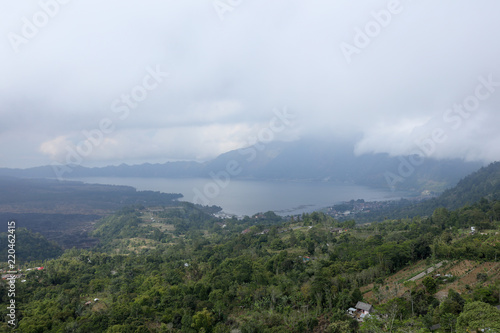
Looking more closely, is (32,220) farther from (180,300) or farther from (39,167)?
(39,167)

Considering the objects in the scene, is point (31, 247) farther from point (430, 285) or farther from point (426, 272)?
point (430, 285)

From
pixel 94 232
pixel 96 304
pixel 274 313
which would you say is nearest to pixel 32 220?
pixel 94 232

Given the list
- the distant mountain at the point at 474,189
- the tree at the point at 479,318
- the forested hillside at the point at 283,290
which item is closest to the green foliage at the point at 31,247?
the forested hillside at the point at 283,290

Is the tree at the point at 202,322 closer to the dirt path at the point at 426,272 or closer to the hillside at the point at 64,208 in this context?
the dirt path at the point at 426,272

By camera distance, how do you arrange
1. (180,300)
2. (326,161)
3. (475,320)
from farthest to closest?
(326,161) < (180,300) < (475,320)

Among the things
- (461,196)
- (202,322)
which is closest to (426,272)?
(202,322)

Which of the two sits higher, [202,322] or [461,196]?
[461,196]
